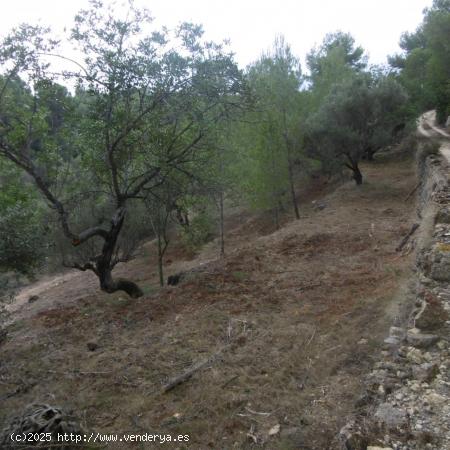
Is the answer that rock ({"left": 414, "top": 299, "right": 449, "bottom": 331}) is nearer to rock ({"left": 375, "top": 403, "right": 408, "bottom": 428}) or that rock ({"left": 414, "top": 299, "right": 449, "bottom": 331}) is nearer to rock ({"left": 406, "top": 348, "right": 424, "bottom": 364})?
rock ({"left": 406, "top": 348, "right": 424, "bottom": 364})

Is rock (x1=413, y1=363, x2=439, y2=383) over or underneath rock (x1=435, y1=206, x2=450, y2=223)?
underneath

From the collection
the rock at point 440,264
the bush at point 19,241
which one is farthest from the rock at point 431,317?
the bush at point 19,241

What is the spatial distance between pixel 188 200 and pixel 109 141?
303 centimetres

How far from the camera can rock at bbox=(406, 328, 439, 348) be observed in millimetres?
4652

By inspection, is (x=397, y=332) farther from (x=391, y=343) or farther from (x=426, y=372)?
(x=426, y=372)

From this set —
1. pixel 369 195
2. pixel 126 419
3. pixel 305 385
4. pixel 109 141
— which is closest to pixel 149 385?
pixel 126 419

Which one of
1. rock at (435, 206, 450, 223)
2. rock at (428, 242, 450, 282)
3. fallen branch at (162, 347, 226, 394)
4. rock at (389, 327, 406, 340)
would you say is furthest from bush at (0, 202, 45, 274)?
rock at (435, 206, 450, 223)

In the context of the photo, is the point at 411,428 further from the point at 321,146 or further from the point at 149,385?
the point at 321,146

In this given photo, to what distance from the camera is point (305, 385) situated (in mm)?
5285

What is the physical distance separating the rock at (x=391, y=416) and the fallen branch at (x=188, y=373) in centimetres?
304

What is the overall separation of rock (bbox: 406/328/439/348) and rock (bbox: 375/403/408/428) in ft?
3.74

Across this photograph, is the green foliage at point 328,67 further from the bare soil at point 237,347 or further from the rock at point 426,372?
the rock at point 426,372

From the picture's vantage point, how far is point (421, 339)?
471 cm

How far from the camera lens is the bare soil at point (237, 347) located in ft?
16.0
